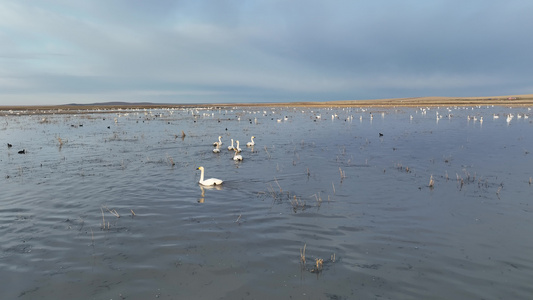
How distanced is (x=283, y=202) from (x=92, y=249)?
19.0ft

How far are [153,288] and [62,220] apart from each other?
5.18 m

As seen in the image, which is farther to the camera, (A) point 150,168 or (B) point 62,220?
(A) point 150,168

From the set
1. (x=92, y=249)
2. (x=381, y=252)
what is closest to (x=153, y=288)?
(x=92, y=249)

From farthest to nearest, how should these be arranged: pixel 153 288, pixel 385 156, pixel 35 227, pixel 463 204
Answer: pixel 385 156
pixel 463 204
pixel 35 227
pixel 153 288

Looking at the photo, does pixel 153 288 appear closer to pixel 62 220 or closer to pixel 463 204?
pixel 62 220

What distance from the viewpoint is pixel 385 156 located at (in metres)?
19.9

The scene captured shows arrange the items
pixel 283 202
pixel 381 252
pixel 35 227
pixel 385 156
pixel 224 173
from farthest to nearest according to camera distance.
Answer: pixel 385 156, pixel 224 173, pixel 283 202, pixel 35 227, pixel 381 252

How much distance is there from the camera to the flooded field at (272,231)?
258 inches

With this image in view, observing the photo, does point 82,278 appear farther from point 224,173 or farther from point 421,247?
point 224,173

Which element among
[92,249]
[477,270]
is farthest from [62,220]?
[477,270]

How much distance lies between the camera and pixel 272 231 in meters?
9.05

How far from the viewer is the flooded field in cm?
655

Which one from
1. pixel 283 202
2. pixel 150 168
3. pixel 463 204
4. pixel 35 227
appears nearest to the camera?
pixel 35 227

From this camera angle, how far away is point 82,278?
6.88m
